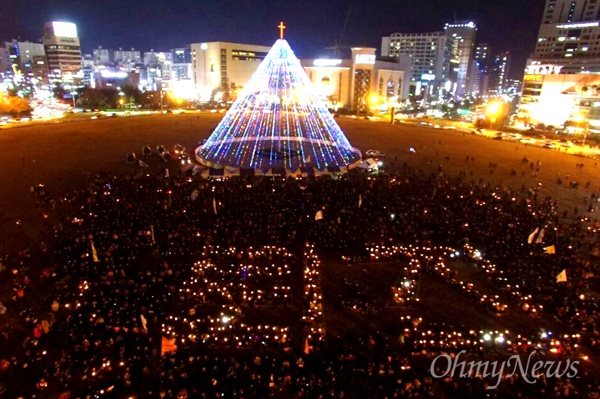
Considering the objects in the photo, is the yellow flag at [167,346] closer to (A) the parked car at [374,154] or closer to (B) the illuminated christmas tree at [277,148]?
(B) the illuminated christmas tree at [277,148]

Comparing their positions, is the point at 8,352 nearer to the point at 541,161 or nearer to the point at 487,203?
the point at 487,203

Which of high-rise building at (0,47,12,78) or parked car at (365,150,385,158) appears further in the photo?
high-rise building at (0,47,12,78)

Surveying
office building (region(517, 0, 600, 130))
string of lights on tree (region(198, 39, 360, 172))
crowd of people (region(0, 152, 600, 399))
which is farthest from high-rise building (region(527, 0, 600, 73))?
crowd of people (region(0, 152, 600, 399))

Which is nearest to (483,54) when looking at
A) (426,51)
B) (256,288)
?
(426,51)

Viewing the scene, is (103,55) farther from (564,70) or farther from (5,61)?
(564,70)

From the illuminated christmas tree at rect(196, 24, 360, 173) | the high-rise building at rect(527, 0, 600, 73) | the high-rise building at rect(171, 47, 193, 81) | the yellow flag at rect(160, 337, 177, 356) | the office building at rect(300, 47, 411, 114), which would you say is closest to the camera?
the yellow flag at rect(160, 337, 177, 356)

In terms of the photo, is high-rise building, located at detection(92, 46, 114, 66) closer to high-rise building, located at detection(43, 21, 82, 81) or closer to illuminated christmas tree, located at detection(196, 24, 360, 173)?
high-rise building, located at detection(43, 21, 82, 81)

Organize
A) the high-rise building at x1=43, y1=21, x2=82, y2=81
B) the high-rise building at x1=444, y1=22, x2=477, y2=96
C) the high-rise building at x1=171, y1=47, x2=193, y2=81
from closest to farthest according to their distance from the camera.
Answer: the high-rise building at x1=43, y1=21, x2=82, y2=81 < the high-rise building at x1=171, y1=47, x2=193, y2=81 < the high-rise building at x1=444, y1=22, x2=477, y2=96
